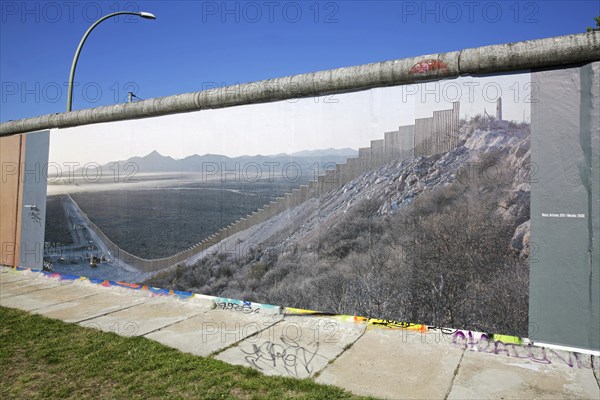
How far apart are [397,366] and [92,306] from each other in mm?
4773

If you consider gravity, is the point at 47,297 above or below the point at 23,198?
below

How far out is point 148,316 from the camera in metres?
5.91

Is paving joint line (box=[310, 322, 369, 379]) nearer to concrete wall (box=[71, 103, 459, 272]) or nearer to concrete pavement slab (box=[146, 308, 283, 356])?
concrete pavement slab (box=[146, 308, 283, 356])

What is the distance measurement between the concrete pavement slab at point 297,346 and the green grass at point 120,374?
23cm

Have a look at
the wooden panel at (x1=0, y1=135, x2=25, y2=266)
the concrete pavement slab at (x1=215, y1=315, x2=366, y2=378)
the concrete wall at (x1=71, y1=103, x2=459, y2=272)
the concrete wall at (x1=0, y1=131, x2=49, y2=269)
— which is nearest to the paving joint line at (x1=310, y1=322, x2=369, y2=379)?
the concrete pavement slab at (x1=215, y1=315, x2=366, y2=378)

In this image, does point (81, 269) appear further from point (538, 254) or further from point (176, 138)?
point (538, 254)

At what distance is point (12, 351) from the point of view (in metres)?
4.51

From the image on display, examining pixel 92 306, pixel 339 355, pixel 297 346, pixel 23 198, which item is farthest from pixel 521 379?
pixel 23 198

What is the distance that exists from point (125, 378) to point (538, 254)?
424 cm

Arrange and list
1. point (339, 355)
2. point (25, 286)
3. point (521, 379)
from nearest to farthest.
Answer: point (521, 379)
point (339, 355)
point (25, 286)

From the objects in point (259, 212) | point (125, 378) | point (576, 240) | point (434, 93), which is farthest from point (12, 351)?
point (576, 240)

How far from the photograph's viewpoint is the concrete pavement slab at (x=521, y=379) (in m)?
3.54

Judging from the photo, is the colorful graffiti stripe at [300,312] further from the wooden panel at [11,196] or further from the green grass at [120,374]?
the wooden panel at [11,196]

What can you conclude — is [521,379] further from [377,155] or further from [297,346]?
[377,155]
